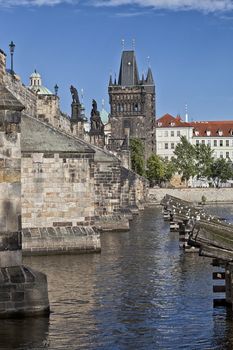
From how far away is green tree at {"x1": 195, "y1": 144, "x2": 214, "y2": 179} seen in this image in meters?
158

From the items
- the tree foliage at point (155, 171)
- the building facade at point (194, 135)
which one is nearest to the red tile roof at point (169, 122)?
the building facade at point (194, 135)

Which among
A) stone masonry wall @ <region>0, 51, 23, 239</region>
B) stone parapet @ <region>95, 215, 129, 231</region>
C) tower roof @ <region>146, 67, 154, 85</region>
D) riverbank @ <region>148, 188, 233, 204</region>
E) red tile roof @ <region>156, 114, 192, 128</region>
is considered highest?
tower roof @ <region>146, 67, 154, 85</region>

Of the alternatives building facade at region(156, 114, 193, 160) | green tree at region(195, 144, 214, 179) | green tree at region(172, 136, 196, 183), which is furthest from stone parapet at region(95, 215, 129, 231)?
building facade at region(156, 114, 193, 160)

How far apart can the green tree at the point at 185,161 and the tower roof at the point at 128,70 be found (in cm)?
2251

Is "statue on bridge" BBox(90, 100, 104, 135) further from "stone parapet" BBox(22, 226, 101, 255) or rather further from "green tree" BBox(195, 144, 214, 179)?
"green tree" BBox(195, 144, 214, 179)

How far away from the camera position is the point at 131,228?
155ft

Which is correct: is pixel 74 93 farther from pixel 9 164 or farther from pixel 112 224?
pixel 9 164

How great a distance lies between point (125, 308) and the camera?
1834 centimetres

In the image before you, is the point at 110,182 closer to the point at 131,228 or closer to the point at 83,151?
the point at 131,228

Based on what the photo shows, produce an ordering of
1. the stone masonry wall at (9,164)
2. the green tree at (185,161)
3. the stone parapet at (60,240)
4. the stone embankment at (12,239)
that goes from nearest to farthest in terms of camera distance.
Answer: the stone embankment at (12,239) → the stone masonry wall at (9,164) → the stone parapet at (60,240) → the green tree at (185,161)

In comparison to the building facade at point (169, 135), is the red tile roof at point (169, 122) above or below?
above

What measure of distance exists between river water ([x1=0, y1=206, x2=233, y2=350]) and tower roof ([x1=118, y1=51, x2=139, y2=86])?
147 meters

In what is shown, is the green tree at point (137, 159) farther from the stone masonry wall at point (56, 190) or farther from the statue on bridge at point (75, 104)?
the stone masonry wall at point (56, 190)

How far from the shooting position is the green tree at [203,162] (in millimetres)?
157500
